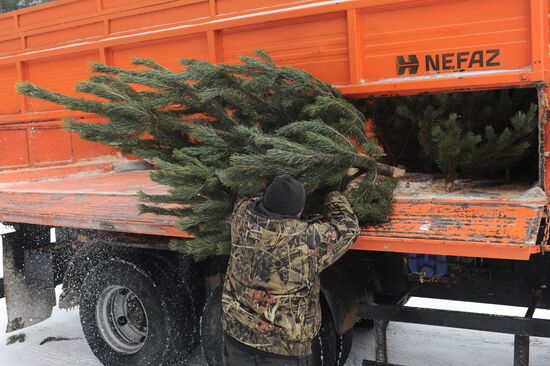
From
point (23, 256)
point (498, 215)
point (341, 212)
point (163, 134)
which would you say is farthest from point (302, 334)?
point (23, 256)

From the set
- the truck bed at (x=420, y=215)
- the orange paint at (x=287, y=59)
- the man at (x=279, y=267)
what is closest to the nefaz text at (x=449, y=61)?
the orange paint at (x=287, y=59)

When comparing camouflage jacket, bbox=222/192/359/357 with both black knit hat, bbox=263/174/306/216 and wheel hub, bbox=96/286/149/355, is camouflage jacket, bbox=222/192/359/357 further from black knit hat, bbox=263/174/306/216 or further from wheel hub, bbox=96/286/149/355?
wheel hub, bbox=96/286/149/355

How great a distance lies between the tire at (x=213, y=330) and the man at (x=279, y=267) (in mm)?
784

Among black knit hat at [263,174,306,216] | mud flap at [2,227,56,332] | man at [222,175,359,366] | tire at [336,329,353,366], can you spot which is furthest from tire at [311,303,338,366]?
mud flap at [2,227,56,332]

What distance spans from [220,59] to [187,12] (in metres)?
0.53

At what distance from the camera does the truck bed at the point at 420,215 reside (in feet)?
8.29

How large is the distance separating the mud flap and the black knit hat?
334 centimetres

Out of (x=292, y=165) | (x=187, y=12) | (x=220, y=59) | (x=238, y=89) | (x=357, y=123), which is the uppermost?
(x=187, y=12)

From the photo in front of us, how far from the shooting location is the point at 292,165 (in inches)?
111

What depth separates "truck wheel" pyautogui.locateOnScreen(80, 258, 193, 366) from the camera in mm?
4086

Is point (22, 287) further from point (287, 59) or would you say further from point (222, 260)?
point (287, 59)

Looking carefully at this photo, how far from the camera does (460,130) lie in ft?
10.5

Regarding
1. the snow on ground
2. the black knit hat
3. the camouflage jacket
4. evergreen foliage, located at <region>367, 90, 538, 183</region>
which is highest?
evergreen foliage, located at <region>367, 90, 538, 183</region>

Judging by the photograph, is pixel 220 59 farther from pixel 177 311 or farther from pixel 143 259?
pixel 177 311
